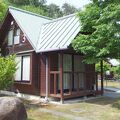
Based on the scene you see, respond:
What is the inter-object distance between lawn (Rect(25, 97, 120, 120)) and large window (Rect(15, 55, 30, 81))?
3.86 metres

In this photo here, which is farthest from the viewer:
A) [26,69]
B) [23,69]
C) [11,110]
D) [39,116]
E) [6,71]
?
[23,69]

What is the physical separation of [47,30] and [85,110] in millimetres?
7845

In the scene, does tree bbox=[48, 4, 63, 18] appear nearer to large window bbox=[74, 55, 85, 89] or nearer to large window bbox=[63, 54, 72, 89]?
large window bbox=[74, 55, 85, 89]

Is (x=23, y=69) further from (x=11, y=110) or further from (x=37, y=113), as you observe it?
(x=11, y=110)

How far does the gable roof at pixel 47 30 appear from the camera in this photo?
55.9ft

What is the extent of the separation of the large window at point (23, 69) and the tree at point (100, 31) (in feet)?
15.5

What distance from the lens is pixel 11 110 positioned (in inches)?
383

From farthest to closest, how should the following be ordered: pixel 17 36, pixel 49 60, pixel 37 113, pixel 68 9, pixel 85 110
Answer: pixel 68 9
pixel 17 36
pixel 49 60
pixel 85 110
pixel 37 113

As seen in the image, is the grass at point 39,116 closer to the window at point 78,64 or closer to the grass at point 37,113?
the grass at point 37,113

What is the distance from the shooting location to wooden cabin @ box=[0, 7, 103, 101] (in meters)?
17.3

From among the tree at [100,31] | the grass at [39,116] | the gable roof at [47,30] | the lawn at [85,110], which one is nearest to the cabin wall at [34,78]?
the gable roof at [47,30]

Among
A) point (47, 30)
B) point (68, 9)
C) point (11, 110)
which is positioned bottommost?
point (11, 110)

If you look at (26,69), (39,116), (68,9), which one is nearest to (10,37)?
(26,69)

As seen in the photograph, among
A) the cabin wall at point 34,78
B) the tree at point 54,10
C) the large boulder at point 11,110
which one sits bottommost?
the large boulder at point 11,110
